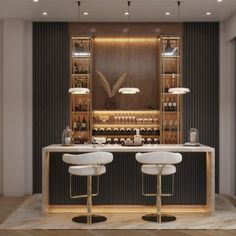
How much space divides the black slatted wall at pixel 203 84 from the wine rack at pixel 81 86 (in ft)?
5.96

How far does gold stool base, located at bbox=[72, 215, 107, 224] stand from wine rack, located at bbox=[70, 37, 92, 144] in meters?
2.38

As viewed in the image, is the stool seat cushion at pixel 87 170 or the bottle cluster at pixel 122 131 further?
the bottle cluster at pixel 122 131

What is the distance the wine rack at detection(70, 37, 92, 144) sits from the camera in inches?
322

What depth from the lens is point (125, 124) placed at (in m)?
8.39

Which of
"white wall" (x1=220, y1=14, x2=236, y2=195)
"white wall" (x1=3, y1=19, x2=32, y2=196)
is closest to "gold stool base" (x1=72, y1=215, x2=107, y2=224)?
"white wall" (x1=3, y1=19, x2=32, y2=196)

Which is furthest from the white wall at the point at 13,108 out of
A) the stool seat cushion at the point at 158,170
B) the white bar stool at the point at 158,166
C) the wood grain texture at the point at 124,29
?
the stool seat cushion at the point at 158,170

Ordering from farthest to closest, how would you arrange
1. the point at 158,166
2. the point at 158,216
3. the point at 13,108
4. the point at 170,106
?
the point at 170,106
the point at 13,108
the point at 158,216
the point at 158,166

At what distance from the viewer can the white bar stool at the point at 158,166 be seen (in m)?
5.50

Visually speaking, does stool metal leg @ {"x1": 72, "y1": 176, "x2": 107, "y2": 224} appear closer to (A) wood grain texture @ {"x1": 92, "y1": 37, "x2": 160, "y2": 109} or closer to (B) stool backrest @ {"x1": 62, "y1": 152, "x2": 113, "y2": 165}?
(B) stool backrest @ {"x1": 62, "y1": 152, "x2": 113, "y2": 165}

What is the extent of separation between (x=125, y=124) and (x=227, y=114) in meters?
1.93

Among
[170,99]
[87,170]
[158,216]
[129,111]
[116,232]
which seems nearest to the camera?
[116,232]

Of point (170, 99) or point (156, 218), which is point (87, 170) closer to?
point (156, 218)

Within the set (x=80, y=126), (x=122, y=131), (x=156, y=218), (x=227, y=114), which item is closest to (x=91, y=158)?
(x=156, y=218)

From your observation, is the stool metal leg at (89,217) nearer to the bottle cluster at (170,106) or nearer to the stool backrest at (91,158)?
the stool backrest at (91,158)
